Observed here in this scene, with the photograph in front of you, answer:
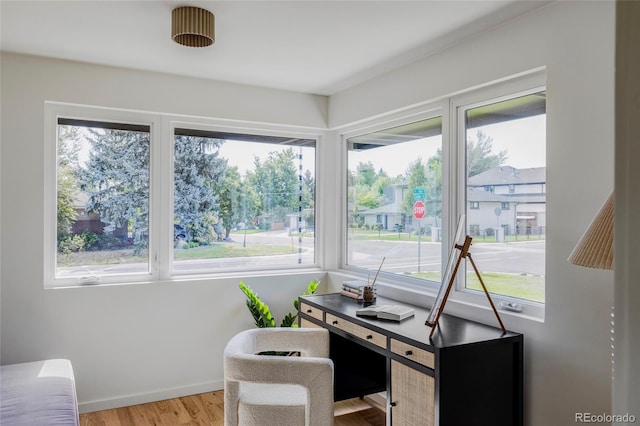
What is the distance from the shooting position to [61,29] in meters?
2.67

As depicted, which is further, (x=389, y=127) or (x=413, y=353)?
(x=389, y=127)

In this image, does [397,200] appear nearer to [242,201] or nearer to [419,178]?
[419,178]

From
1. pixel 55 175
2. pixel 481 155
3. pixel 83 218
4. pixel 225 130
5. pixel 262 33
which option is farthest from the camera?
pixel 225 130

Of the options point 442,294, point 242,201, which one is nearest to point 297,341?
point 442,294

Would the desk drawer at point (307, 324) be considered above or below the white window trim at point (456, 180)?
below

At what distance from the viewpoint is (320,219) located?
4.40 metres

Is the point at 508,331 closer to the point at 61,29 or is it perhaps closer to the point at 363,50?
the point at 363,50

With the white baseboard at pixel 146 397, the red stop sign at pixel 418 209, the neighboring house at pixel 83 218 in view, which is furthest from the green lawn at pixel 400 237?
the neighboring house at pixel 83 218

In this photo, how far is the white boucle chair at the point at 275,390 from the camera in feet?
7.39

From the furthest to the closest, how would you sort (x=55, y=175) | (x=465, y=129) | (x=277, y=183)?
1. (x=277, y=183)
2. (x=55, y=175)
3. (x=465, y=129)

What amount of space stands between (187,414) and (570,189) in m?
2.90

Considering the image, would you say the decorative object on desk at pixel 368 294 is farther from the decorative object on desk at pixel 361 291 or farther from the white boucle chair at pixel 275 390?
the white boucle chair at pixel 275 390

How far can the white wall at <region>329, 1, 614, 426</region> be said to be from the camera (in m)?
2.05

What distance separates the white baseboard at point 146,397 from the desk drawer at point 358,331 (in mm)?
1385
